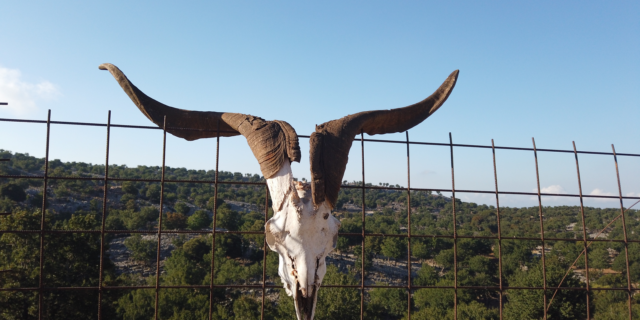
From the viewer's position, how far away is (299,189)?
383 centimetres

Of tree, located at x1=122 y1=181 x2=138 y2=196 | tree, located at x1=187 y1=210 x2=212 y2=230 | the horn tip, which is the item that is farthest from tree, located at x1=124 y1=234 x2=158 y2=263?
the horn tip

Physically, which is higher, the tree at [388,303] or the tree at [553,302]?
the tree at [553,302]

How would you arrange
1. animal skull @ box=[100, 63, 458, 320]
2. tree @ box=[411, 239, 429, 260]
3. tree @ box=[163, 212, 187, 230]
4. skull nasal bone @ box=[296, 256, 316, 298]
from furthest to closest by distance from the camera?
1. tree @ box=[411, 239, 429, 260]
2. tree @ box=[163, 212, 187, 230]
3. animal skull @ box=[100, 63, 458, 320]
4. skull nasal bone @ box=[296, 256, 316, 298]

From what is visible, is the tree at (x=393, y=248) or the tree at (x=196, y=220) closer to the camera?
the tree at (x=196, y=220)

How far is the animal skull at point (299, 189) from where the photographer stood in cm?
375

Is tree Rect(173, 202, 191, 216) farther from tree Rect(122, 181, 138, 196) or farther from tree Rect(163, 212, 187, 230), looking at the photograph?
tree Rect(122, 181, 138, 196)

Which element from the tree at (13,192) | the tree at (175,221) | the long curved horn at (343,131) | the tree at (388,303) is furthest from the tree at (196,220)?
the long curved horn at (343,131)

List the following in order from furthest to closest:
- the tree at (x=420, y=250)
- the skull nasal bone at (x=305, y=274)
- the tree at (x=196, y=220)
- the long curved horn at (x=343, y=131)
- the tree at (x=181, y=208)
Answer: the tree at (x=420, y=250) → the tree at (x=181, y=208) → the tree at (x=196, y=220) → the long curved horn at (x=343, y=131) → the skull nasal bone at (x=305, y=274)

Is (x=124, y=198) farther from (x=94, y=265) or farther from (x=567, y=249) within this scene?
(x=567, y=249)

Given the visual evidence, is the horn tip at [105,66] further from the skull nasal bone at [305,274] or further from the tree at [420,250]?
the tree at [420,250]

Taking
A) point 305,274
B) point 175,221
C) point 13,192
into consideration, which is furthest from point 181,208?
point 305,274

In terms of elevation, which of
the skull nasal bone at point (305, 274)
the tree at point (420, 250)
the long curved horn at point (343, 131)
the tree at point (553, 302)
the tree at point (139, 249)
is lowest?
the tree at point (553, 302)

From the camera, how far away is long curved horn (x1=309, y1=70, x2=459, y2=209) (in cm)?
387

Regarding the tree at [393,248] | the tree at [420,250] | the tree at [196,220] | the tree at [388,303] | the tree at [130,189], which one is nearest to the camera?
the tree at [388,303]
